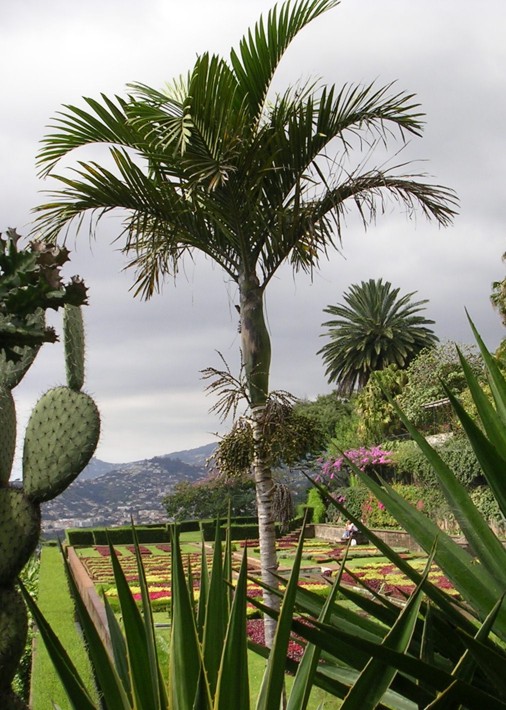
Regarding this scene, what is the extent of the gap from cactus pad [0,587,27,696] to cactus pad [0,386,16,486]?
785 millimetres

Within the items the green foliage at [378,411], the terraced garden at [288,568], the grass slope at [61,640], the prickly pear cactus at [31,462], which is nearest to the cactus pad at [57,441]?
the prickly pear cactus at [31,462]

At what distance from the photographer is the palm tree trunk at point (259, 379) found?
7809 millimetres

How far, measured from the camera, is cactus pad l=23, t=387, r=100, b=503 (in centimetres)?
584

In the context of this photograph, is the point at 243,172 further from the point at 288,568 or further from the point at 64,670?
the point at 288,568

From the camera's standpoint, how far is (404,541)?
83.6 feet

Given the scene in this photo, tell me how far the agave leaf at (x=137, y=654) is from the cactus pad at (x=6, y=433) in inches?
147

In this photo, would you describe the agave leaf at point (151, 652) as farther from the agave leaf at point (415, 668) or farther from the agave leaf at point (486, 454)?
the agave leaf at point (486, 454)

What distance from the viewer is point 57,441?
5.96 m

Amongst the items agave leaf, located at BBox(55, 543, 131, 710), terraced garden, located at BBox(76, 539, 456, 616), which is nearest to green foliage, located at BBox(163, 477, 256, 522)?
terraced garden, located at BBox(76, 539, 456, 616)

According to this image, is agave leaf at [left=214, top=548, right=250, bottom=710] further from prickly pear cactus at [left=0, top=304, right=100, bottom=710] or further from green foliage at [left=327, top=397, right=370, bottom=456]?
green foliage at [left=327, top=397, right=370, bottom=456]

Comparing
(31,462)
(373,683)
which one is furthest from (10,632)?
(373,683)

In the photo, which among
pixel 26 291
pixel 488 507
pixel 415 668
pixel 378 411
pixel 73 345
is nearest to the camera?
pixel 415 668

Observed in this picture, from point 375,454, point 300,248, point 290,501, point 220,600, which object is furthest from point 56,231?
point 375,454

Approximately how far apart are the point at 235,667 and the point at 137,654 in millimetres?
325
